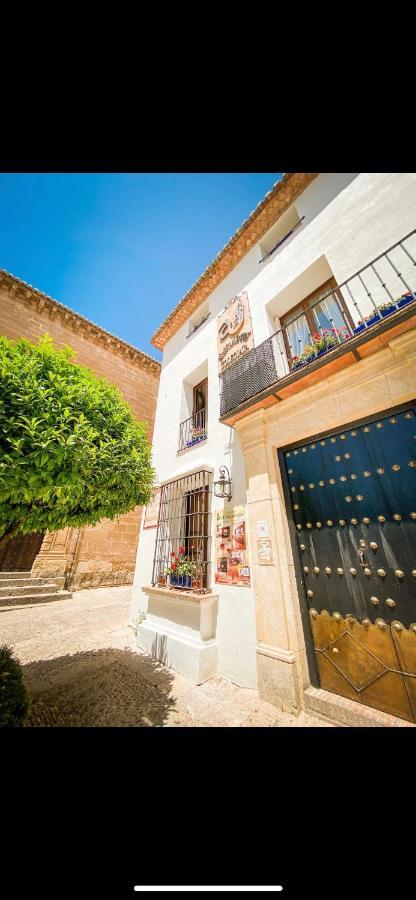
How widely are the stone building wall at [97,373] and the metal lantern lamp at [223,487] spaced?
176 inches

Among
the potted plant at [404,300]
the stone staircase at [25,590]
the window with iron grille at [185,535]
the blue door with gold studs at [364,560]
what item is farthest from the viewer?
the stone staircase at [25,590]

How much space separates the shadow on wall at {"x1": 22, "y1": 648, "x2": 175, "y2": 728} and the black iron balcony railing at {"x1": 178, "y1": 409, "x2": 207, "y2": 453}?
12.7ft

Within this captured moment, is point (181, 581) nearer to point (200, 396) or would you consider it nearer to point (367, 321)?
point (200, 396)

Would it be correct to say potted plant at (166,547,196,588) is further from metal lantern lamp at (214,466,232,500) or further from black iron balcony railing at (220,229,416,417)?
black iron balcony railing at (220,229,416,417)

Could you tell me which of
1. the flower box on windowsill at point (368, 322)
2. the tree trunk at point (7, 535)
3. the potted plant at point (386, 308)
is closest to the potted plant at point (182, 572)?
the tree trunk at point (7, 535)

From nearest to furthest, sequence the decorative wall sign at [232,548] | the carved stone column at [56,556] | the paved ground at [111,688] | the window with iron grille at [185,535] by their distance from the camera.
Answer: the paved ground at [111,688] → the decorative wall sign at [232,548] → the window with iron grille at [185,535] → the carved stone column at [56,556]

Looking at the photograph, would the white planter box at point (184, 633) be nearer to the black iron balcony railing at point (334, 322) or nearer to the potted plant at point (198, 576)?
the potted plant at point (198, 576)

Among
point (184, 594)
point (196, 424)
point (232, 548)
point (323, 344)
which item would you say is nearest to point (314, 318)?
point (323, 344)

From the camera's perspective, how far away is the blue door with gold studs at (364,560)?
93.4 inches

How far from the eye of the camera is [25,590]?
7.26 m

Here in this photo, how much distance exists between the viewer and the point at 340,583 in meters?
2.82

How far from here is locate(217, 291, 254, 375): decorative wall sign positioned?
5.24 meters

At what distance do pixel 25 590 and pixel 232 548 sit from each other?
6744mm

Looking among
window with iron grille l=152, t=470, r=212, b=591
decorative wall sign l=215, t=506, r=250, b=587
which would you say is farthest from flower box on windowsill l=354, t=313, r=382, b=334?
window with iron grille l=152, t=470, r=212, b=591
